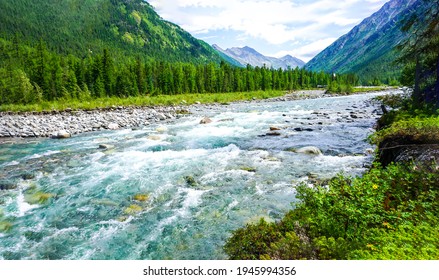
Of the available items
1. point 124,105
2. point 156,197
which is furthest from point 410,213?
point 124,105

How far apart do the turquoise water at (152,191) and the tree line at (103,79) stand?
45.5 m

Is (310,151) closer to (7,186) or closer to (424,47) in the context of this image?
(424,47)

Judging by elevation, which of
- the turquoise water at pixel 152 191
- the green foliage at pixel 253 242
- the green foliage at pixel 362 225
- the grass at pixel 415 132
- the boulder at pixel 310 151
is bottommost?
the turquoise water at pixel 152 191

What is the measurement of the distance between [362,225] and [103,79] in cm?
7213

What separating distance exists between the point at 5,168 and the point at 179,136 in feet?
35.4

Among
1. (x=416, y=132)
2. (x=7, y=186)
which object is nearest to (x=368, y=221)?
(x=416, y=132)

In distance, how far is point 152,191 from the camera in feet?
33.6

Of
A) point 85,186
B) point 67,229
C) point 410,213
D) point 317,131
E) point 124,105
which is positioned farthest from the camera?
point 124,105

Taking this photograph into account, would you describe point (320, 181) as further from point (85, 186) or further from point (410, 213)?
point (85, 186)

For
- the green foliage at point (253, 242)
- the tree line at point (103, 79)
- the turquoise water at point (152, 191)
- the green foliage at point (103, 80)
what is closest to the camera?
the green foliage at point (253, 242)

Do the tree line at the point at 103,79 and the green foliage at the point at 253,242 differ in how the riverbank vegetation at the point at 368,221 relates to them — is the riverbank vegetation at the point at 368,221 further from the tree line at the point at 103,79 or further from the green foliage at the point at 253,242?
the tree line at the point at 103,79

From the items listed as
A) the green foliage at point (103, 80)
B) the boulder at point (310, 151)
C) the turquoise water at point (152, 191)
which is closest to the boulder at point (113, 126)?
the turquoise water at point (152, 191)

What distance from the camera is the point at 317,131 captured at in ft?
67.9

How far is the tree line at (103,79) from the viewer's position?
185 feet
